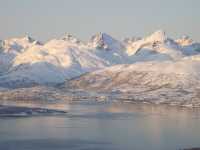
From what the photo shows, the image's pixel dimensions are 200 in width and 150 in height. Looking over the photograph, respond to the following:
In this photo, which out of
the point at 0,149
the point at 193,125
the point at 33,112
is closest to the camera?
the point at 0,149

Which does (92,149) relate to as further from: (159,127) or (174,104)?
(174,104)

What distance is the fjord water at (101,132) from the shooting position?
9156 cm

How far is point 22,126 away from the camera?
114688 millimetres

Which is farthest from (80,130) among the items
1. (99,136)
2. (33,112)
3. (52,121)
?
(33,112)

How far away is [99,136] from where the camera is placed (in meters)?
102

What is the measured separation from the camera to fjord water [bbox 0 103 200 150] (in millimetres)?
91562

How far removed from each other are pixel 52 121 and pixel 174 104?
232ft

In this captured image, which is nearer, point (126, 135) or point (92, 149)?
point (92, 149)

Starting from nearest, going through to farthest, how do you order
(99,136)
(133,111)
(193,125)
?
1. (99,136)
2. (193,125)
3. (133,111)

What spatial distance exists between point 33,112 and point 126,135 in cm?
4632

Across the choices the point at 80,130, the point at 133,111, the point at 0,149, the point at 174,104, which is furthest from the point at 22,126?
the point at 174,104

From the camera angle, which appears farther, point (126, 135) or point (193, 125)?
point (193, 125)

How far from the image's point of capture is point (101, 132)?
10731 cm

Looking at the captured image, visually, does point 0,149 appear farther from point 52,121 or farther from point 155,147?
point 52,121
